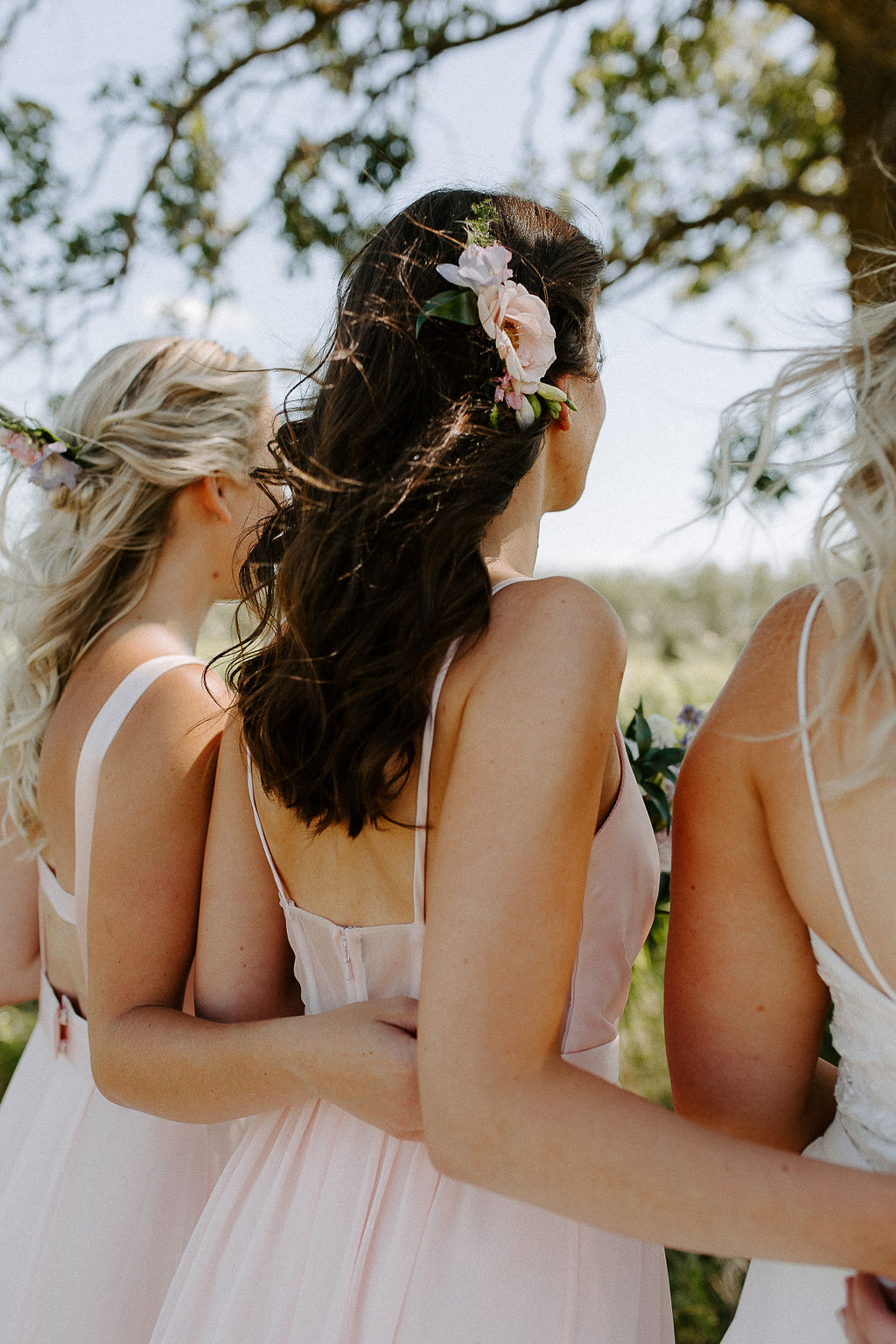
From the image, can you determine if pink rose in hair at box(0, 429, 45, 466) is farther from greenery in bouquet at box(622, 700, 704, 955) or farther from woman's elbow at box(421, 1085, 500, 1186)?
woman's elbow at box(421, 1085, 500, 1186)

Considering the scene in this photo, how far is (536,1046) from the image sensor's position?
1.20 meters

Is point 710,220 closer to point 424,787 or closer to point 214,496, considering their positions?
point 214,496

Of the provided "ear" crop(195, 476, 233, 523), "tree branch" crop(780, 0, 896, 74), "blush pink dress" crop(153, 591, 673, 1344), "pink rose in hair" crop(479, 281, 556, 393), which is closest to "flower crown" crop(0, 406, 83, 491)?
"ear" crop(195, 476, 233, 523)

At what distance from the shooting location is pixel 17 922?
8.24 feet

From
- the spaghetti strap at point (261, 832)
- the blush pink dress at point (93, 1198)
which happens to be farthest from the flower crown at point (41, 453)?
the spaghetti strap at point (261, 832)

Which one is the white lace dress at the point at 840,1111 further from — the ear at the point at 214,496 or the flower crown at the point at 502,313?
the ear at the point at 214,496

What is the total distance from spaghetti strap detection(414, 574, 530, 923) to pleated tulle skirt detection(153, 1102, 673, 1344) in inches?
18.3

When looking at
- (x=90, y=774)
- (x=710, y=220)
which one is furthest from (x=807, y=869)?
(x=710, y=220)

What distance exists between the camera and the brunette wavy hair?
138 cm

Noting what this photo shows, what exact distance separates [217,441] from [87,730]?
0.80 meters

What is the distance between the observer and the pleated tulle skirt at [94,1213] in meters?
2.00

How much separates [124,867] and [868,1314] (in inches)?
52.7

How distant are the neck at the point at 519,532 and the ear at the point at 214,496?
981 millimetres

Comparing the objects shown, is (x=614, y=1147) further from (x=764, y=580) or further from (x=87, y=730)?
(x=764, y=580)
